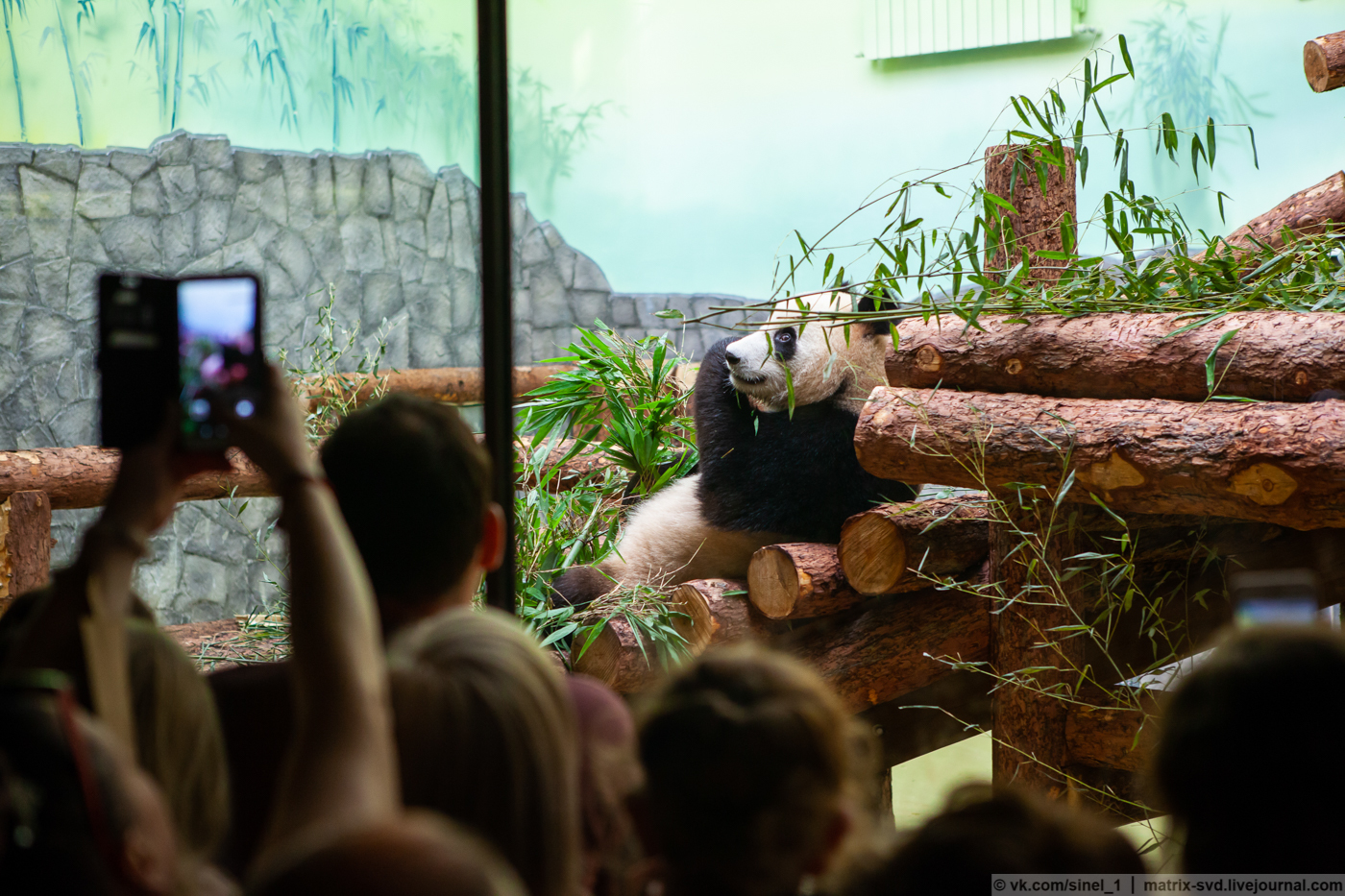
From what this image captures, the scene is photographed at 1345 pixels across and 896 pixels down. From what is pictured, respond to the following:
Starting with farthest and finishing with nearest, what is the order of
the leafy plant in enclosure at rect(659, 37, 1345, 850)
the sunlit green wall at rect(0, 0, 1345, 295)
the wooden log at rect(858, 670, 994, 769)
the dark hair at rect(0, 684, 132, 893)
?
the sunlit green wall at rect(0, 0, 1345, 295) → the wooden log at rect(858, 670, 994, 769) → the leafy plant in enclosure at rect(659, 37, 1345, 850) → the dark hair at rect(0, 684, 132, 893)

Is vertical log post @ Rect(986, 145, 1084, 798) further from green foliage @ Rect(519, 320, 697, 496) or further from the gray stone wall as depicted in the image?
the gray stone wall

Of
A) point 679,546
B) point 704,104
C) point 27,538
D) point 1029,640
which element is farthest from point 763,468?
point 704,104

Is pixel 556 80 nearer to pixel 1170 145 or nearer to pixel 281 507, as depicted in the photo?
pixel 1170 145

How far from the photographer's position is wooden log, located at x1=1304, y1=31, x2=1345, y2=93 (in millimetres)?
2059

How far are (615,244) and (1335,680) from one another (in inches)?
233

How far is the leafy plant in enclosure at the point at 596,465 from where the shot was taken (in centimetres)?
220

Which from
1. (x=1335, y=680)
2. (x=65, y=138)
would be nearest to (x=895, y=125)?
(x=65, y=138)

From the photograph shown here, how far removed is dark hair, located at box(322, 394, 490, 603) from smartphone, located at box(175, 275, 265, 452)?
0.19 ft

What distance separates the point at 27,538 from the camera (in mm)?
873

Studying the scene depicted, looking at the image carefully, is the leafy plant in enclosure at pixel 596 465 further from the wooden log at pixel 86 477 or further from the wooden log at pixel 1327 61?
the wooden log at pixel 1327 61

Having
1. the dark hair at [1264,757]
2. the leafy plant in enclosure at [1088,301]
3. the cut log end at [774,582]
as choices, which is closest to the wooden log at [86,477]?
the dark hair at [1264,757]

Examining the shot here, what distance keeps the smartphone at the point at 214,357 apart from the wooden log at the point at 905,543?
5.50ft

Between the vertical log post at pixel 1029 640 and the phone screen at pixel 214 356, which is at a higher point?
the phone screen at pixel 214 356

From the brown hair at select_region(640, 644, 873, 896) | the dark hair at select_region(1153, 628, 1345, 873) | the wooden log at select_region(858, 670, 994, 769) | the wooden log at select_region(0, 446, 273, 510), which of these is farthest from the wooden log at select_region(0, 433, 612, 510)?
the wooden log at select_region(858, 670, 994, 769)
